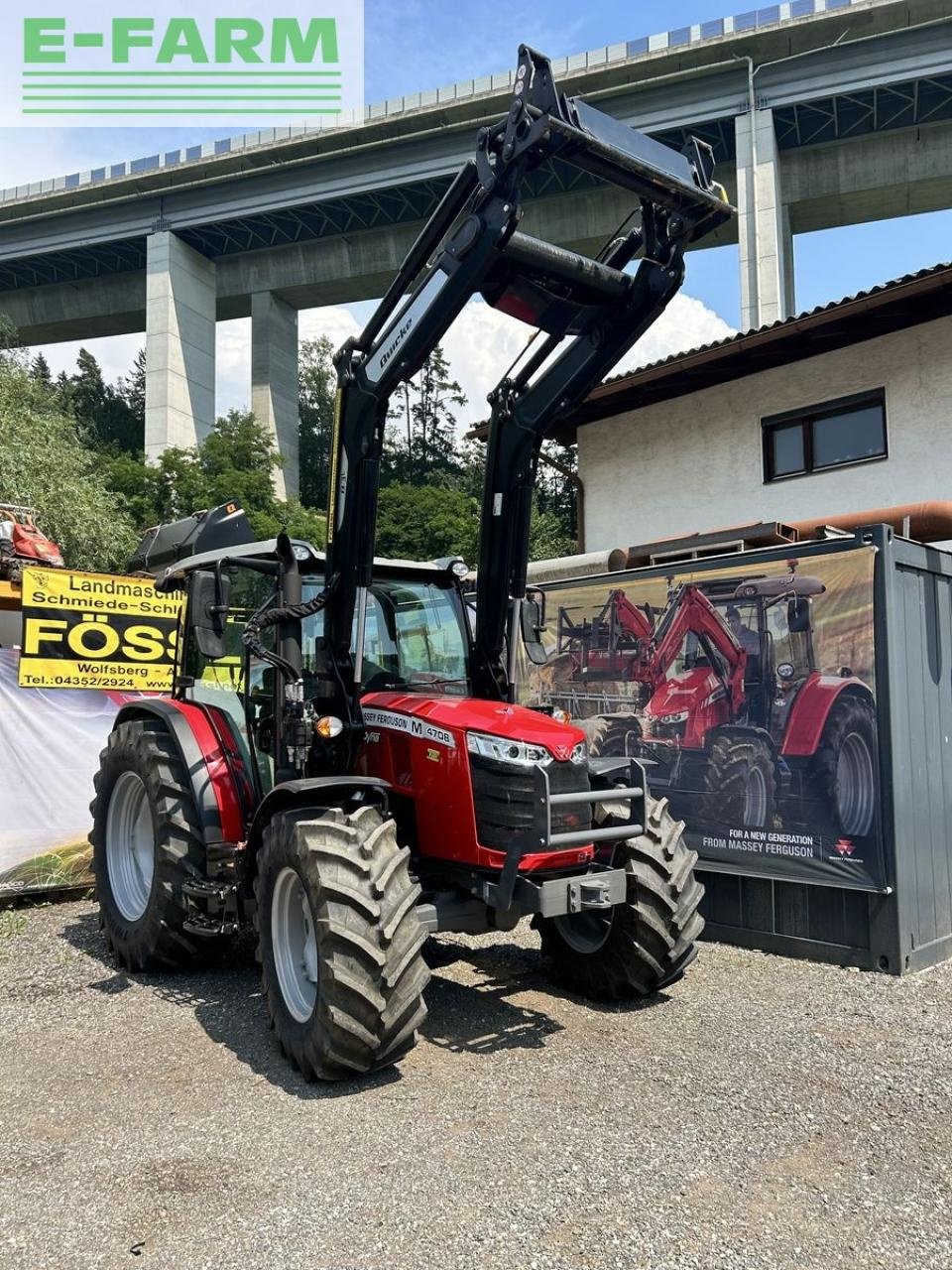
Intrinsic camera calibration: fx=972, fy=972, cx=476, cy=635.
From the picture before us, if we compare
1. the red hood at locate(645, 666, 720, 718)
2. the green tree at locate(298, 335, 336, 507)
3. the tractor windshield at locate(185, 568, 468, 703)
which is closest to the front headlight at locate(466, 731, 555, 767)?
the tractor windshield at locate(185, 568, 468, 703)

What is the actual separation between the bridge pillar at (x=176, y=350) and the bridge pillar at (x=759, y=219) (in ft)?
61.1

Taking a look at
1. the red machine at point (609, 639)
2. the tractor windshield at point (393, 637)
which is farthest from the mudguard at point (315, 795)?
the red machine at point (609, 639)

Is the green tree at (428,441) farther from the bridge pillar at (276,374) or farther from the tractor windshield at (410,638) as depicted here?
the tractor windshield at (410,638)

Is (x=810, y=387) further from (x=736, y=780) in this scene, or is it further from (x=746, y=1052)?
(x=746, y=1052)

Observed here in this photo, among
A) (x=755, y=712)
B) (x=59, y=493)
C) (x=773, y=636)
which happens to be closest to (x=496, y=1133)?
(x=755, y=712)

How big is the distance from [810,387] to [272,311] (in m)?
29.2

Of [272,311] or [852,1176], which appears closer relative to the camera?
[852,1176]

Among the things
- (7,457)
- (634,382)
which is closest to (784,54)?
(634,382)

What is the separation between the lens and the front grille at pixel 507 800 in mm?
4359

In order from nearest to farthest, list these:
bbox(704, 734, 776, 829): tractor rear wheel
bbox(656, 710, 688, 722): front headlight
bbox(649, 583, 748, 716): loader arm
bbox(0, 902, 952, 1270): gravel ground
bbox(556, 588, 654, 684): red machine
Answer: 1. bbox(0, 902, 952, 1270): gravel ground
2. bbox(704, 734, 776, 829): tractor rear wheel
3. bbox(649, 583, 748, 716): loader arm
4. bbox(656, 710, 688, 722): front headlight
5. bbox(556, 588, 654, 684): red machine

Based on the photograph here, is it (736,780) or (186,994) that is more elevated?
(736,780)

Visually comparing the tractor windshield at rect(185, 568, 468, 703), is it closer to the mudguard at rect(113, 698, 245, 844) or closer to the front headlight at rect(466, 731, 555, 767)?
the mudguard at rect(113, 698, 245, 844)

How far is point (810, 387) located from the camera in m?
10.9

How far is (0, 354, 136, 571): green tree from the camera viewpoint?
60.3ft
